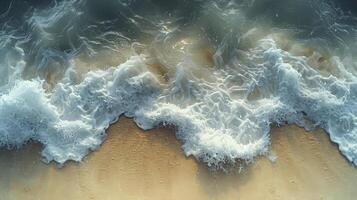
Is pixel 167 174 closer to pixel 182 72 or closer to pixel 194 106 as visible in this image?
pixel 194 106

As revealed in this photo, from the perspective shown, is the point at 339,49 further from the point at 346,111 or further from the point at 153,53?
the point at 153,53

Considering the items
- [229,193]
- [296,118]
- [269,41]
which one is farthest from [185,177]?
[269,41]

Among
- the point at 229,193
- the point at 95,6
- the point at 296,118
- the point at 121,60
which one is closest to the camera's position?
the point at 229,193

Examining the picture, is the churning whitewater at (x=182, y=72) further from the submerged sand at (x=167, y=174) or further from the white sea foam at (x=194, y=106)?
the submerged sand at (x=167, y=174)

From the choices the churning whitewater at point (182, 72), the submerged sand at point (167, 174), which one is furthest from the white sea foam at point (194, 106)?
the submerged sand at point (167, 174)

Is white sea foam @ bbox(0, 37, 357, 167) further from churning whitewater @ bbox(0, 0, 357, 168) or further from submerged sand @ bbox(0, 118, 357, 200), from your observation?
submerged sand @ bbox(0, 118, 357, 200)

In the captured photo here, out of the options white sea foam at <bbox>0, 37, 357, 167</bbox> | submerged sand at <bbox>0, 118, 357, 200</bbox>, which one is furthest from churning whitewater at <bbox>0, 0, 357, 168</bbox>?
submerged sand at <bbox>0, 118, 357, 200</bbox>
